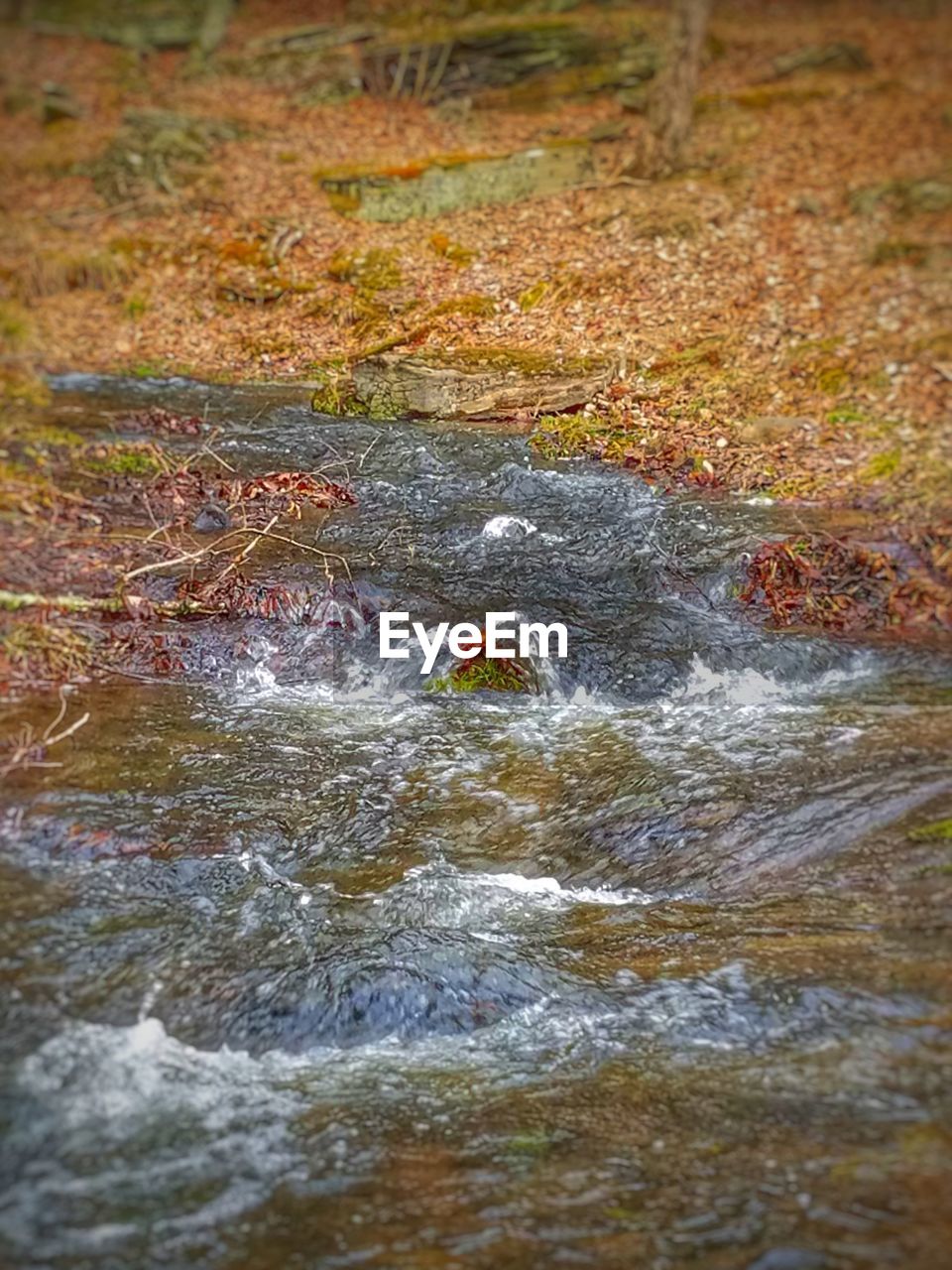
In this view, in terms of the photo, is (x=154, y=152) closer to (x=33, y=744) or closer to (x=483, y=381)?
(x=483, y=381)

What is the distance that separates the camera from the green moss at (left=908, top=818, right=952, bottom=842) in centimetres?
358

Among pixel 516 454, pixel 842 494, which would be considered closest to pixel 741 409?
pixel 842 494

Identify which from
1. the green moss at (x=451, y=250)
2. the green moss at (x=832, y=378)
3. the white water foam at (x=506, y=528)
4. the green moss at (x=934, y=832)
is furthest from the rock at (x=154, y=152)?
the green moss at (x=934, y=832)

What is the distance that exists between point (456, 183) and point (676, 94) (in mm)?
1783

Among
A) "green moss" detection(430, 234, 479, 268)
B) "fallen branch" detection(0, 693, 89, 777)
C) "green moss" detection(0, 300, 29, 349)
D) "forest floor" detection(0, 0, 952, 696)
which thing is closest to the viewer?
"fallen branch" detection(0, 693, 89, 777)

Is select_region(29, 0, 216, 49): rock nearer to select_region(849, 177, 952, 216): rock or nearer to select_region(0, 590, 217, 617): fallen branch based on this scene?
select_region(0, 590, 217, 617): fallen branch

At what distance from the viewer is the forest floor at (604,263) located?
16.3 feet

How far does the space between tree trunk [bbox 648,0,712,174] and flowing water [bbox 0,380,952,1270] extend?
2706 millimetres

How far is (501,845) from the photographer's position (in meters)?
4.11

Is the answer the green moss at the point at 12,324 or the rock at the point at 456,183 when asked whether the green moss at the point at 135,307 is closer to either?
the green moss at the point at 12,324

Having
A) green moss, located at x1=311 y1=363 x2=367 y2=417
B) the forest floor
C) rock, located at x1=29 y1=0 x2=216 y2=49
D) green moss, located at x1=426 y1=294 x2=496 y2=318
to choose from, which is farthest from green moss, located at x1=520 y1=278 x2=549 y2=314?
rock, located at x1=29 y1=0 x2=216 y2=49

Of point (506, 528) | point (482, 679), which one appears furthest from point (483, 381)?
point (482, 679)

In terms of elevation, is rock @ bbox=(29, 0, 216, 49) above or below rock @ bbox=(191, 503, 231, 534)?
above

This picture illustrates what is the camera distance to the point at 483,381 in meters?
5.21
